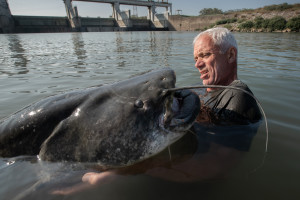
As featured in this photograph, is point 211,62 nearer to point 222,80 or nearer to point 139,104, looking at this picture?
point 222,80

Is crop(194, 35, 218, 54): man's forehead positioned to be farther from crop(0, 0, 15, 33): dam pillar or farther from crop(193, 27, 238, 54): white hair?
crop(0, 0, 15, 33): dam pillar

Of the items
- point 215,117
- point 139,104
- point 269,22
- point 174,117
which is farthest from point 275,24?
point 139,104

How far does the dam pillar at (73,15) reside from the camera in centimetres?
4722

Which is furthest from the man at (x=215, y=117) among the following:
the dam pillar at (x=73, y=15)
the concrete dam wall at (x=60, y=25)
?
the dam pillar at (x=73, y=15)

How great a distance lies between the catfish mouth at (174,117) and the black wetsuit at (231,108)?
1.88 feet

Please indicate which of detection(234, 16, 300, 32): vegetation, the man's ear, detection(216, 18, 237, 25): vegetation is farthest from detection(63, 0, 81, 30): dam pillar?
the man's ear

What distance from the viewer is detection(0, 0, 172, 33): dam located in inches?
1582

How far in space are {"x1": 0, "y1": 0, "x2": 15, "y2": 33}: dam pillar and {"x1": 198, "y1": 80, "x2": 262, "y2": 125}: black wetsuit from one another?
4742 cm

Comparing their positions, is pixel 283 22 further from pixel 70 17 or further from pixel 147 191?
pixel 70 17

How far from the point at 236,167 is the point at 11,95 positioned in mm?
4805

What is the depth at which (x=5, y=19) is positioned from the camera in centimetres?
3909

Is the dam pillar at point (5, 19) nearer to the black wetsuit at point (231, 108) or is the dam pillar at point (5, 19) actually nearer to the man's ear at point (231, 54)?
the man's ear at point (231, 54)

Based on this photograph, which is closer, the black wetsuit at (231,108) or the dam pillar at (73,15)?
the black wetsuit at (231,108)

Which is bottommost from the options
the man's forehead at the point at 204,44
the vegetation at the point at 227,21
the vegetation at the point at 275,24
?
the man's forehead at the point at 204,44
